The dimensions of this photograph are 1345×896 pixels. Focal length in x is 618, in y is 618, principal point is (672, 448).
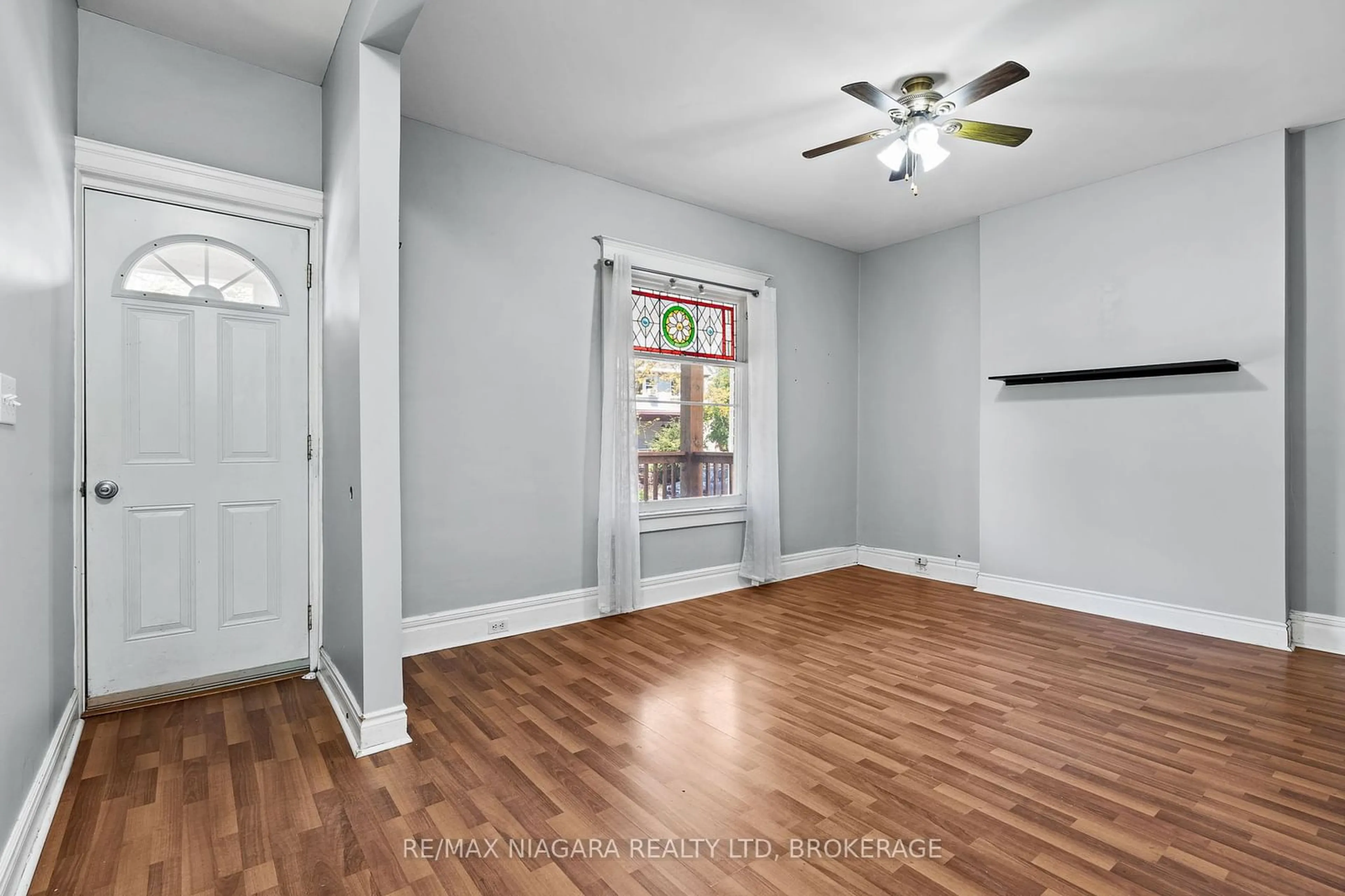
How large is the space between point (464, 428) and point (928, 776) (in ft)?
9.51

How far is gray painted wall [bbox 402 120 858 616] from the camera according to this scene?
3.51 metres

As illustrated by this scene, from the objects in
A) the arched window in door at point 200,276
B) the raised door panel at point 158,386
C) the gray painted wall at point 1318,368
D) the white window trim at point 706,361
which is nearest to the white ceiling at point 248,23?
the arched window in door at point 200,276

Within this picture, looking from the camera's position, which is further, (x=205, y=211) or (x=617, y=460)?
(x=617, y=460)

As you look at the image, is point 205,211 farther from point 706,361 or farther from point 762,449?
point 762,449

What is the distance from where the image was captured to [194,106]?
9.35ft

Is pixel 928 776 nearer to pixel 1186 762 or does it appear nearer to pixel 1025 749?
pixel 1025 749

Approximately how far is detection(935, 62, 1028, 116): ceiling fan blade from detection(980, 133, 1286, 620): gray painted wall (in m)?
2.18

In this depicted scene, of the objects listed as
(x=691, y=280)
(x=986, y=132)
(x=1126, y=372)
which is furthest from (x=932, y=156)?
(x=1126, y=372)

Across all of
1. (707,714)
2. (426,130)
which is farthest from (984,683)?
(426,130)

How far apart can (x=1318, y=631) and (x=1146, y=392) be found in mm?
1644

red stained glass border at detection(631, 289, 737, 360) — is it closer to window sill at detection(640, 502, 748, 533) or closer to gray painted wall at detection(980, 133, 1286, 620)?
window sill at detection(640, 502, 748, 533)

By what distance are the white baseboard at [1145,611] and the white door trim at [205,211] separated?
468cm

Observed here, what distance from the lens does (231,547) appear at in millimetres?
2941

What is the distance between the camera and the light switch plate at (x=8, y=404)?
1554mm
